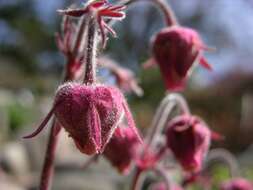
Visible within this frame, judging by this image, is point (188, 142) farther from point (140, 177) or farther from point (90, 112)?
point (90, 112)

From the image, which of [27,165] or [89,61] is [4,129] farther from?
[89,61]

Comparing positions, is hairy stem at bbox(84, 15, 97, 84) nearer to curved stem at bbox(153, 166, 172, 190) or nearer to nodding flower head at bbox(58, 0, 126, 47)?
nodding flower head at bbox(58, 0, 126, 47)

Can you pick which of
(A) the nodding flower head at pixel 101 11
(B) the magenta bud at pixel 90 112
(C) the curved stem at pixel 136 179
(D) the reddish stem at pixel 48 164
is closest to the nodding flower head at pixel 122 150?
(C) the curved stem at pixel 136 179

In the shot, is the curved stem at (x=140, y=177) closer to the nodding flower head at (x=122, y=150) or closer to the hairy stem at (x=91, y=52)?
the nodding flower head at (x=122, y=150)

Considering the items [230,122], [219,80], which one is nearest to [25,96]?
[219,80]

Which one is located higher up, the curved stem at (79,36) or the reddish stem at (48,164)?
the curved stem at (79,36)

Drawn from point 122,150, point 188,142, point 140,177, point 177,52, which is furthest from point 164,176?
point 177,52
